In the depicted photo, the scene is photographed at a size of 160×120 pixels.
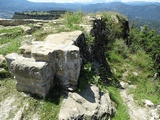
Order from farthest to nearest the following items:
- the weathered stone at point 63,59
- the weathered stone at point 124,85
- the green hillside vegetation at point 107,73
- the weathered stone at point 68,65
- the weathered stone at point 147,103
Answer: the weathered stone at point 124,85 < the weathered stone at point 147,103 < the weathered stone at point 68,65 < the weathered stone at point 63,59 < the green hillside vegetation at point 107,73

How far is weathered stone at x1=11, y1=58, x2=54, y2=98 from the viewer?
9.54 metres

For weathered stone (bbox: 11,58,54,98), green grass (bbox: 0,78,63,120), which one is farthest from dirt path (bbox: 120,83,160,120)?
weathered stone (bbox: 11,58,54,98)

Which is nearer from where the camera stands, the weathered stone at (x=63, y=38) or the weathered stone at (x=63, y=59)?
the weathered stone at (x=63, y=59)

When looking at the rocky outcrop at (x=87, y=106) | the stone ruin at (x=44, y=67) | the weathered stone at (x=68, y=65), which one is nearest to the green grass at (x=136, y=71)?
the rocky outcrop at (x=87, y=106)

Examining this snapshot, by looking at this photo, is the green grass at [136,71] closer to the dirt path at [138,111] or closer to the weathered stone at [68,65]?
the dirt path at [138,111]

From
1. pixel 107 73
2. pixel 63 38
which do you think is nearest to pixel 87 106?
pixel 63 38

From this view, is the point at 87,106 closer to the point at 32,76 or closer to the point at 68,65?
the point at 68,65

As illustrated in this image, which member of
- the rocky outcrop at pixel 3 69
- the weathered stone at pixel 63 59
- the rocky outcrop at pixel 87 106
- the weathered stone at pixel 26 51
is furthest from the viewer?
the rocky outcrop at pixel 3 69

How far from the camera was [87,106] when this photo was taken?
408 inches

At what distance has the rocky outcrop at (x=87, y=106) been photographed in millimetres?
9507

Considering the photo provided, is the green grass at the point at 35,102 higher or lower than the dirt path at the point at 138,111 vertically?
higher

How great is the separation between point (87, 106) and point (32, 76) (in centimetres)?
286

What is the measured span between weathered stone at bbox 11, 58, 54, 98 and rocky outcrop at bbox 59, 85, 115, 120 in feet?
3.80

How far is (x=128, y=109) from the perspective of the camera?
13773mm
